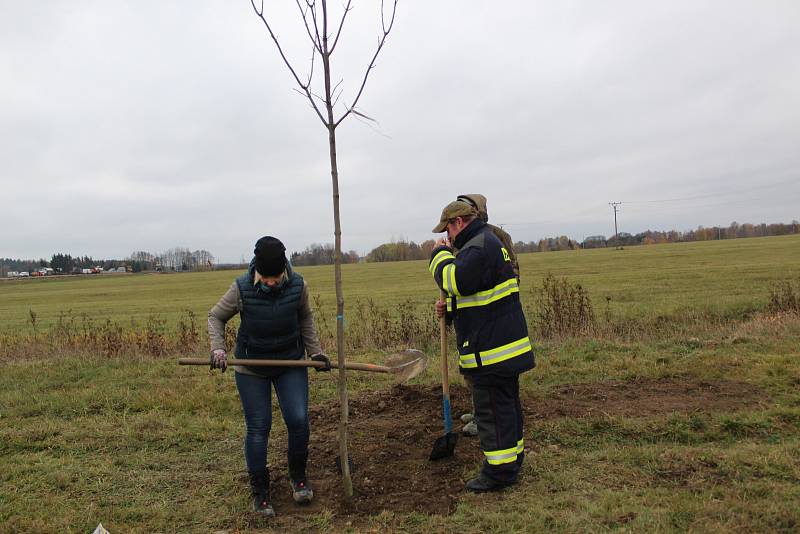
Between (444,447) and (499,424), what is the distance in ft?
2.71

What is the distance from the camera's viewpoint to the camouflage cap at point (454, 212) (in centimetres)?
414

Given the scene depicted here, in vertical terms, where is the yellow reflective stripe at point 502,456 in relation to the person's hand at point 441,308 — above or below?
below

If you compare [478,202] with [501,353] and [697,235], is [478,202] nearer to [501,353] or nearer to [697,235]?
[501,353]

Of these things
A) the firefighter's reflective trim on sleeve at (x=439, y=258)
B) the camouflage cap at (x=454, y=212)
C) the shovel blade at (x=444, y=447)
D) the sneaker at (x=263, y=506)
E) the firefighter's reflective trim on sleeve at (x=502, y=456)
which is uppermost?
the camouflage cap at (x=454, y=212)

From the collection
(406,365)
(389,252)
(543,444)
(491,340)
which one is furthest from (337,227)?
(389,252)

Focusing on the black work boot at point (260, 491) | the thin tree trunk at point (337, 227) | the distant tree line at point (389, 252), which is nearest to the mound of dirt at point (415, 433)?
the black work boot at point (260, 491)

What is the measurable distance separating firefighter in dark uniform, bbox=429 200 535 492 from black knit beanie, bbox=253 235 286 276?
111 centimetres

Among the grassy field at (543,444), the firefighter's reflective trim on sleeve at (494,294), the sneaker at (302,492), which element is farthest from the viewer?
the sneaker at (302,492)

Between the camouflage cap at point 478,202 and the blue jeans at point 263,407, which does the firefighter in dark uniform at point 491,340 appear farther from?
the blue jeans at point 263,407

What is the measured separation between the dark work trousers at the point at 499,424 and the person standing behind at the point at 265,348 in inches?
47.0

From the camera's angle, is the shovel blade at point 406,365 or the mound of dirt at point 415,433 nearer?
the mound of dirt at point 415,433

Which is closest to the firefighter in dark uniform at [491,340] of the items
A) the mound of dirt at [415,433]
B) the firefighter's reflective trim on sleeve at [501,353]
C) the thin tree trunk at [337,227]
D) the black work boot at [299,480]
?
the firefighter's reflective trim on sleeve at [501,353]

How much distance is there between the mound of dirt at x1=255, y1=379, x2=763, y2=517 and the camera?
4.07 meters

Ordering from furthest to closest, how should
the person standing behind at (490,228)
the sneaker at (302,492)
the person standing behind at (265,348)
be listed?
the person standing behind at (490,228)
the sneaker at (302,492)
the person standing behind at (265,348)
